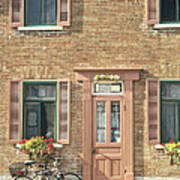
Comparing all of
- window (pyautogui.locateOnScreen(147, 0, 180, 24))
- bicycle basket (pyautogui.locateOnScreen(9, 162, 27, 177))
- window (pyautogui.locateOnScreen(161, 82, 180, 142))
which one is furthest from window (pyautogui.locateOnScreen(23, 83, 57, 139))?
window (pyautogui.locateOnScreen(147, 0, 180, 24))

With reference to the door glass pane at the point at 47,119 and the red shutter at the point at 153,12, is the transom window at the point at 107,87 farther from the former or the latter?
the red shutter at the point at 153,12

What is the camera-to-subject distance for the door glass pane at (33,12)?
10953 mm

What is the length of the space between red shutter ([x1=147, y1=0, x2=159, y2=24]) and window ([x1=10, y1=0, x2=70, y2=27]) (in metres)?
2.39

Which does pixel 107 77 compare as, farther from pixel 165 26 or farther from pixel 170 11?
pixel 170 11

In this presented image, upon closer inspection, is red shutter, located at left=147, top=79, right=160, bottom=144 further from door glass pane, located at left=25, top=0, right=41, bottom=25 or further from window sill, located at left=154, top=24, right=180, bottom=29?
door glass pane, located at left=25, top=0, right=41, bottom=25

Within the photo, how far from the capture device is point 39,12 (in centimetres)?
1100

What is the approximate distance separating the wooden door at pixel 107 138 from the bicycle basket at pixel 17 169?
202cm

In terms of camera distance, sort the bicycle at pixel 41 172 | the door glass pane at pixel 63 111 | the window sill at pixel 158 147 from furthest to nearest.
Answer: the door glass pane at pixel 63 111 → the window sill at pixel 158 147 → the bicycle at pixel 41 172

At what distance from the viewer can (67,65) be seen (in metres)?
10.7

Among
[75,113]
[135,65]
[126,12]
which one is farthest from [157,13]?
[75,113]

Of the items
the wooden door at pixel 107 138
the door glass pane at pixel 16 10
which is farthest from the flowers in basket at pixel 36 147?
the door glass pane at pixel 16 10

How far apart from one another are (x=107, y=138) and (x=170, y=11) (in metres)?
4.25

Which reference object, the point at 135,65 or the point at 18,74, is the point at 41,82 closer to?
the point at 18,74

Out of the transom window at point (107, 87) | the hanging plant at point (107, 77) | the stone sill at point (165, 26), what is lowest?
the transom window at point (107, 87)
